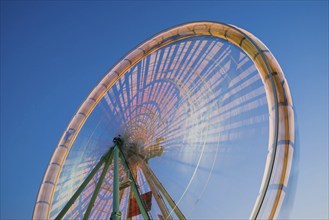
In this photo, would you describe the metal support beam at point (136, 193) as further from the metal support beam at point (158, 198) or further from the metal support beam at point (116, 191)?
the metal support beam at point (158, 198)

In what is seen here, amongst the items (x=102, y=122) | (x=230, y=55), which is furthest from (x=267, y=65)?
(x=102, y=122)

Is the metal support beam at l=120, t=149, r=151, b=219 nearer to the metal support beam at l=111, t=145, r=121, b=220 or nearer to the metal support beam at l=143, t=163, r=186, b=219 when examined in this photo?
the metal support beam at l=111, t=145, r=121, b=220

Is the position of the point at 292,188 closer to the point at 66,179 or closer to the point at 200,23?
the point at 200,23

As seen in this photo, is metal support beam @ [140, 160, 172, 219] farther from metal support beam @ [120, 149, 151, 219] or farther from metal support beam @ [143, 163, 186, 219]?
metal support beam @ [120, 149, 151, 219]

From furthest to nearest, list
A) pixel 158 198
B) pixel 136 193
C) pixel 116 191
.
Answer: pixel 158 198
pixel 136 193
pixel 116 191

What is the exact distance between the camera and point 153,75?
8.59m

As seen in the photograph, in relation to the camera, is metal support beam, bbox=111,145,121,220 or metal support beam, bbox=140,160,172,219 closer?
metal support beam, bbox=111,145,121,220

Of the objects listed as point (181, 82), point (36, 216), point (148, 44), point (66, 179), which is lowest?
point (36, 216)

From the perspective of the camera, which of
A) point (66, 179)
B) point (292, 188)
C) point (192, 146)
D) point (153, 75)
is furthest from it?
point (66, 179)

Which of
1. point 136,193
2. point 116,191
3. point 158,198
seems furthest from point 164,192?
point 116,191

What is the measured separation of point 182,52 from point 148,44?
1226 mm

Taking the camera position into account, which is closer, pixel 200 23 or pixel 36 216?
pixel 200 23

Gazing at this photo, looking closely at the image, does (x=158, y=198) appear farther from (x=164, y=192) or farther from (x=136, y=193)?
(x=136, y=193)

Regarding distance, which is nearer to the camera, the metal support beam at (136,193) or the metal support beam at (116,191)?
the metal support beam at (116,191)
